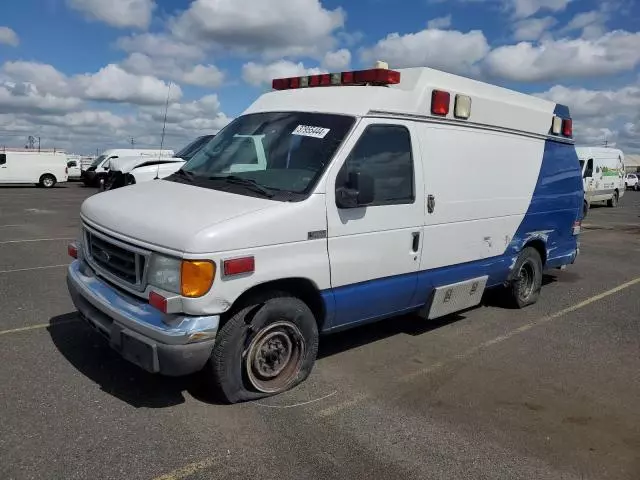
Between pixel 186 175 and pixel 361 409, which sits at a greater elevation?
pixel 186 175

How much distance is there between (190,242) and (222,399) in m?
1.24

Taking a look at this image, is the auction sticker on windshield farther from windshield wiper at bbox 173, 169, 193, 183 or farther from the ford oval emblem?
the ford oval emblem

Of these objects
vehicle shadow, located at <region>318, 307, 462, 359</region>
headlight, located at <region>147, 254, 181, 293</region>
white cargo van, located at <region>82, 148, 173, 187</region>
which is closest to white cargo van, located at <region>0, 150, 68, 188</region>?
white cargo van, located at <region>82, 148, 173, 187</region>

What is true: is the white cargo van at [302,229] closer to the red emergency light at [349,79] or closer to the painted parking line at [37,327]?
the red emergency light at [349,79]

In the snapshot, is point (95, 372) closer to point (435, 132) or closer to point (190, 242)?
point (190, 242)

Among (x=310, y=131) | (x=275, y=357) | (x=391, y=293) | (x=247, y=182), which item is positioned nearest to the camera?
(x=275, y=357)

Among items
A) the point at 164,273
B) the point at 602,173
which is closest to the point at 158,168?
the point at 164,273

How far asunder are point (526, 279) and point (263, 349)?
414 centimetres

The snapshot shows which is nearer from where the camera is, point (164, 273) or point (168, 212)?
point (164, 273)

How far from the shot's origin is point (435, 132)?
5.02m

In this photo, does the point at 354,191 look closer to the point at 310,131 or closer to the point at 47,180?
the point at 310,131

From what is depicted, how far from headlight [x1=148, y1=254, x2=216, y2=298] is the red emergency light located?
7.61ft

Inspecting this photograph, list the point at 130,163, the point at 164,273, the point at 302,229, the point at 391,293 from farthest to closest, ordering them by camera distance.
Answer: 1. the point at 130,163
2. the point at 391,293
3. the point at 302,229
4. the point at 164,273

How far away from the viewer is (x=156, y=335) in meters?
3.51
